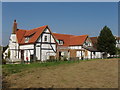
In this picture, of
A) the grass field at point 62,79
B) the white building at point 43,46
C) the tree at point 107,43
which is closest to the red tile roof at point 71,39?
the white building at point 43,46

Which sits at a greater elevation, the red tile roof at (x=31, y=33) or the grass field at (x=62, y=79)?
the red tile roof at (x=31, y=33)

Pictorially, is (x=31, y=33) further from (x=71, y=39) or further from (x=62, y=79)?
(x=62, y=79)

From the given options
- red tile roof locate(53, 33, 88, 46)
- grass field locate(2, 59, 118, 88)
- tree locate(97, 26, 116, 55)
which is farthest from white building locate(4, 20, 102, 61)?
grass field locate(2, 59, 118, 88)

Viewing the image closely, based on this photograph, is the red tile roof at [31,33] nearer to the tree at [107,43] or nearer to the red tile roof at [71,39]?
the red tile roof at [71,39]

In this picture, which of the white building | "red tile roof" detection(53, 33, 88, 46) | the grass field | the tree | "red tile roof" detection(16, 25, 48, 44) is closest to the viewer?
the grass field

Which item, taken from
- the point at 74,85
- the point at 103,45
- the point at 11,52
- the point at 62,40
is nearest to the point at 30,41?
the point at 11,52

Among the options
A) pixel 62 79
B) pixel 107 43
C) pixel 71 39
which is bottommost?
pixel 62 79

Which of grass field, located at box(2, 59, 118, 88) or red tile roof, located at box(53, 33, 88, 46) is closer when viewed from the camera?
grass field, located at box(2, 59, 118, 88)

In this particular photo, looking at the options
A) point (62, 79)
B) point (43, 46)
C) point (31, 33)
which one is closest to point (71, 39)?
point (31, 33)

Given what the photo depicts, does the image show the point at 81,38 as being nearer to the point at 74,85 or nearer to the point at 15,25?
the point at 15,25

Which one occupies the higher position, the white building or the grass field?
the white building

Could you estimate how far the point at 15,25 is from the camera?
34781 mm

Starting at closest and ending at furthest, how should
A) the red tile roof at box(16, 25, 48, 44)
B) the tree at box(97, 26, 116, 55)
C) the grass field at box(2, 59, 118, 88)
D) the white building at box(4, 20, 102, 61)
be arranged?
1. the grass field at box(2, 59, 118, 88)
2. the white building at box(4, 20, 102, 61)
3. the red tile roof at box(16, 25, 48, 44)
4. the tree at box(97, 26, 116, 55)

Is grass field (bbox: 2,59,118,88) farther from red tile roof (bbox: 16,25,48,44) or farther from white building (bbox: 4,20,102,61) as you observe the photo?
red tile roof (bbox: 16,25,48,44)
